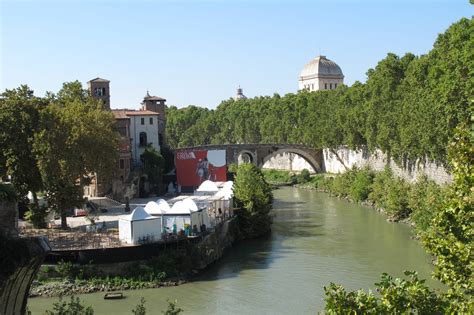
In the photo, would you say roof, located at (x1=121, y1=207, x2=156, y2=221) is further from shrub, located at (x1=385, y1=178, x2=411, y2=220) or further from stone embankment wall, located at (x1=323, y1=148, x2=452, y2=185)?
shrub, located at (x1=385, y1=178, x2=411, y2=220)

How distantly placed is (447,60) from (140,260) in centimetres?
1990

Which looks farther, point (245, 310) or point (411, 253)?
point (411, 253)

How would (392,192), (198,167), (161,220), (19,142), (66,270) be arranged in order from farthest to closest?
(198,167)
(392,192)
(19,142)
(161,220)
(66,270)

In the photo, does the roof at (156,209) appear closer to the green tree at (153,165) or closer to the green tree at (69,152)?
the green tree at (69,152)

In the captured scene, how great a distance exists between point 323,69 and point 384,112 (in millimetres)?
71516

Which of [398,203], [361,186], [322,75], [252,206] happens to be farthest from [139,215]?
[322,75]

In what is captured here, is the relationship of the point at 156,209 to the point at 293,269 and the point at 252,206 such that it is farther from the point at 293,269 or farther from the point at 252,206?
the point at 252,206

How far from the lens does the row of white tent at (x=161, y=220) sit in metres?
26.9

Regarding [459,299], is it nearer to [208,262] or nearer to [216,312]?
[216,312]

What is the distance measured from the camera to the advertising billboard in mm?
51625

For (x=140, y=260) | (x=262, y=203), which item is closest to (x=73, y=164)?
(x=140, y=260)

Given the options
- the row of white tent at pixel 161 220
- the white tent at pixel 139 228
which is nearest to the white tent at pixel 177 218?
the row of white tent at pixel 161 220

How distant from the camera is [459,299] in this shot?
12258 millimetres

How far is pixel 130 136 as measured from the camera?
51469mm
